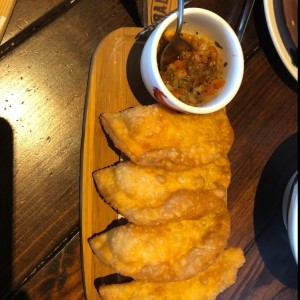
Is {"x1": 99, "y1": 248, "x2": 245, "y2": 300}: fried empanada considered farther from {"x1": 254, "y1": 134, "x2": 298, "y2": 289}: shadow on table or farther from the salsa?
the salsa

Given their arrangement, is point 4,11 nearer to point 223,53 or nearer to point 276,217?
point 223,53

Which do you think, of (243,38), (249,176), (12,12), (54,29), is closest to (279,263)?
(249,176)

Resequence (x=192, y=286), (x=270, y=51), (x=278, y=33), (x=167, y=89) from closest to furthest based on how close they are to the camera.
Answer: (x=167, y=89), (x=192, y=286), (x=278, y=33), (x=270, y=51)

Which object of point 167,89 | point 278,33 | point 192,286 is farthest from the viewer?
point 278,33

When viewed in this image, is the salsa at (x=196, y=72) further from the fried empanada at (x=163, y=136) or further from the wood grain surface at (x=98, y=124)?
the wood grain surface at (x=98, y=124)

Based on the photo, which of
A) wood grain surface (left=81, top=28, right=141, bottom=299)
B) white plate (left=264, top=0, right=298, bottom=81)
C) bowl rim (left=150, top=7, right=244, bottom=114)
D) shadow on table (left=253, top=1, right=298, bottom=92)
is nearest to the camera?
bowl rim (left=150, top=7, right=244, bottom=114)

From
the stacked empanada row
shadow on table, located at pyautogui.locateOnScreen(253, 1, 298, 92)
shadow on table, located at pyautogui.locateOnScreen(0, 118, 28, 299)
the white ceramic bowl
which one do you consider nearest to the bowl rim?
the white ceramic bowl

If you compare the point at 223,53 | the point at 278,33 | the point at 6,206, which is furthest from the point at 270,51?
the point at 6,206
